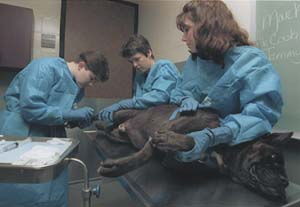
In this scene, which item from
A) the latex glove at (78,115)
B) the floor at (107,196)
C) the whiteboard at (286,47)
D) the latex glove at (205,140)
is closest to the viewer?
the latex glove at (205,140)

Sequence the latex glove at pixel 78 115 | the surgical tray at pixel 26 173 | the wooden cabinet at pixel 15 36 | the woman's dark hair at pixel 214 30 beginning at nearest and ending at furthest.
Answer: the surgical tray at pixel 26 173, the woman's dark hair at pixel 214 30, the latex glove at pixel 78 115, the wooden cabinet at pixel 15 36

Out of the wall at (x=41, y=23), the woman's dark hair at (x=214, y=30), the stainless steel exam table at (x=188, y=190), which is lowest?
the stainless steel exam table at (x=188, y=190)

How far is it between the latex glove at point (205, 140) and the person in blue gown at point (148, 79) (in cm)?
57

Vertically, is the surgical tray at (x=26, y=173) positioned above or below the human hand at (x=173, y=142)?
below

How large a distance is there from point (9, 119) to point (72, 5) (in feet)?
4.75

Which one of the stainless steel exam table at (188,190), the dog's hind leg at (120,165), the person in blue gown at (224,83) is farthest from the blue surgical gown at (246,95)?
the dog's hind leg at (120,165)

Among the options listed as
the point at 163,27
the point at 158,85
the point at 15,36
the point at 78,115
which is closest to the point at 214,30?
the point at 158,85

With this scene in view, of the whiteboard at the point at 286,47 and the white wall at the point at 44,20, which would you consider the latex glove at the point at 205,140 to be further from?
the white wall at the point at 44,20

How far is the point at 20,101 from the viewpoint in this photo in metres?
1.15

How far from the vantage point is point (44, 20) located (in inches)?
84.7

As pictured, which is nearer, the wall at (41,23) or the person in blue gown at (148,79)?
the person in blue gown at (148,79)

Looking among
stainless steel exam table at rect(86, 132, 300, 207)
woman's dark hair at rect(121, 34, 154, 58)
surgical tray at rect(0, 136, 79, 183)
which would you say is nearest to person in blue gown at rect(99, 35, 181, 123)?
woman's dark hair at rect(121, 34, 154, 58)

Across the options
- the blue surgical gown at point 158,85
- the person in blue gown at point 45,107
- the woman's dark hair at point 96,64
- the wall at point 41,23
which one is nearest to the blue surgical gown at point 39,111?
the person in blue gown at point 45,107

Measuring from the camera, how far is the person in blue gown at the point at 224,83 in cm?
66
